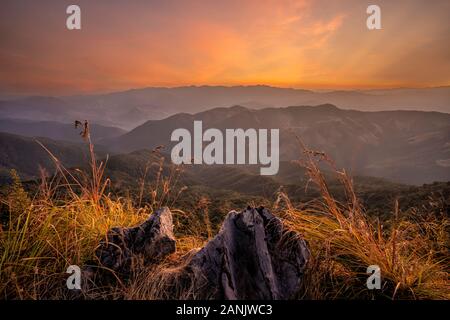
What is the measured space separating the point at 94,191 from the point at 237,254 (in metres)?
2.30

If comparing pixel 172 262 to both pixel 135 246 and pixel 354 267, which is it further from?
pixel 354 267

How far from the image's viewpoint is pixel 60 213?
4.55 meters

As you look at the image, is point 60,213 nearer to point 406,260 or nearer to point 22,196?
point 22,196

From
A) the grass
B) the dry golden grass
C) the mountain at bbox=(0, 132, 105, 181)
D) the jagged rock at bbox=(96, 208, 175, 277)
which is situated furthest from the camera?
the mountain at bbox=(0, 132, 105, 181)

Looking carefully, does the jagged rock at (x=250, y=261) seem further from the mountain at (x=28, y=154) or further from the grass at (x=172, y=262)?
the mountain at (x=28, y=154)

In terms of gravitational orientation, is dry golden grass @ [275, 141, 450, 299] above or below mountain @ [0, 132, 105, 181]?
below

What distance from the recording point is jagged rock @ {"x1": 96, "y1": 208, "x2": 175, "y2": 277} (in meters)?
3.76

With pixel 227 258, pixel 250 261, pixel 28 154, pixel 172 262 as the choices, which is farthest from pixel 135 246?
pixel 28 154

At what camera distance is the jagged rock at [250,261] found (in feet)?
11.1

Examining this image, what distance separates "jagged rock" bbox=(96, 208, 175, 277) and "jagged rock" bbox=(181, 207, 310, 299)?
17.1 inches

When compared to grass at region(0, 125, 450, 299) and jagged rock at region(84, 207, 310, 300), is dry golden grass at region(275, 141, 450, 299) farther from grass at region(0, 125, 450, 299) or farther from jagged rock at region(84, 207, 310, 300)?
jagged rock at region(84, 207, 310, 300)

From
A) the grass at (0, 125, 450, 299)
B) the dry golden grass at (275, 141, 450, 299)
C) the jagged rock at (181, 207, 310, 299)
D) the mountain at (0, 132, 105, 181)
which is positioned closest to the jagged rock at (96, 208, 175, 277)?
the grass at (0, 125, 450, 299)

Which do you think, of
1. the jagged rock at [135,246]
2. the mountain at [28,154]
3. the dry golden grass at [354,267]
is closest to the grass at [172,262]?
the dry golden grass at [354,267]
